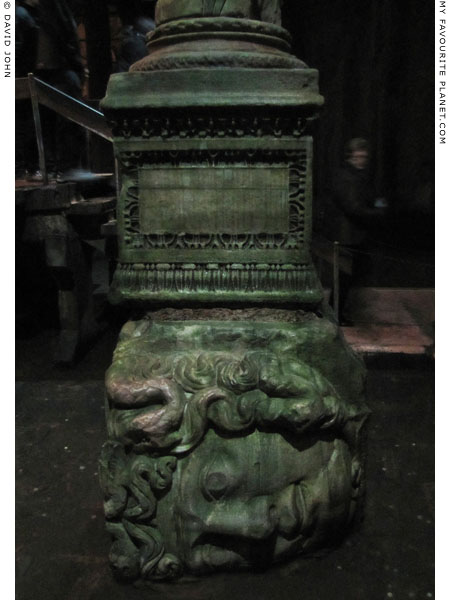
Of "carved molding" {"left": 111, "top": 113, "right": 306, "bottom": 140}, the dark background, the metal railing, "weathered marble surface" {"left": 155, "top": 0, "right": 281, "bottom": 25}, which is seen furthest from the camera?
the dark background

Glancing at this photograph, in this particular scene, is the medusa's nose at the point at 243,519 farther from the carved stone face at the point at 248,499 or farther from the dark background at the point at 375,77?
the dark background at the point at 375,77

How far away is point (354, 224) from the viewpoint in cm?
443

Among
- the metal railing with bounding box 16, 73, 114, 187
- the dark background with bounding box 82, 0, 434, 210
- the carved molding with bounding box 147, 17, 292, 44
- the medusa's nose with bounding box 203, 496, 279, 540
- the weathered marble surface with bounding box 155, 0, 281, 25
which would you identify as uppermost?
the dark background with bounding box 82, 0, 434, 210

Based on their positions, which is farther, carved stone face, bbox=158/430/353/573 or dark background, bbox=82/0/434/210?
dark background, bbox=82/0/434/210

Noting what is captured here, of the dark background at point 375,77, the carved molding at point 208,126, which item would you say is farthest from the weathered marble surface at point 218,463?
the dark background at point 375,77

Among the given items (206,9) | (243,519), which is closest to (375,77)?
(206,9)

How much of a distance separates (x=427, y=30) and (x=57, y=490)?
5401mm

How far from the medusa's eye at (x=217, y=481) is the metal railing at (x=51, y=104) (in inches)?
107

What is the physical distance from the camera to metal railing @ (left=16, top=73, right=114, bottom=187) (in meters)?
3.98

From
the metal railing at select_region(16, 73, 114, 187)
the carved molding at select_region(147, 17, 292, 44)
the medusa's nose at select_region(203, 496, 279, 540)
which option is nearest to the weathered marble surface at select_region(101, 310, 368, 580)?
the medusa's nose at select_region(203, 496, 279, 540)

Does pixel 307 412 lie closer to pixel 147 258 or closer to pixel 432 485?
pixel 147 258

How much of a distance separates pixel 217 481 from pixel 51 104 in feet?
10.0

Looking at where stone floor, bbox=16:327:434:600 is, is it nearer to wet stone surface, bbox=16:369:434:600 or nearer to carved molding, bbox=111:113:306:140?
wet stone surface, bbox=16:369:434:600

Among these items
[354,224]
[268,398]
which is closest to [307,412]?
[268,398]
